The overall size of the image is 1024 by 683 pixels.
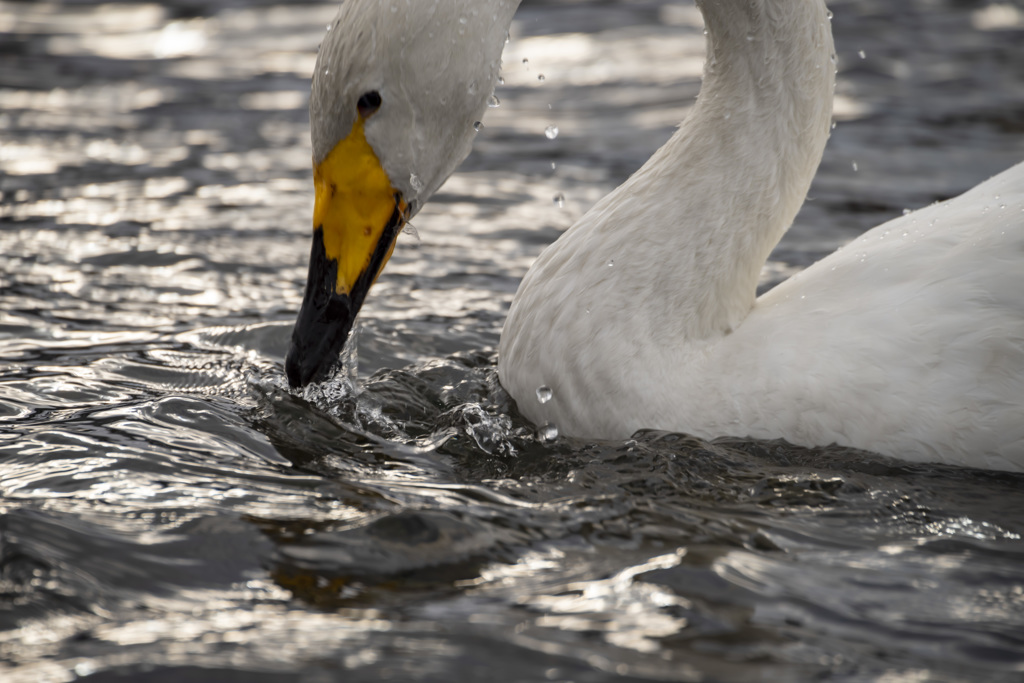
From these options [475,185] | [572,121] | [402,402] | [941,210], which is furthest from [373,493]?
[572,121]

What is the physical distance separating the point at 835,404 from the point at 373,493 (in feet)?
4.83

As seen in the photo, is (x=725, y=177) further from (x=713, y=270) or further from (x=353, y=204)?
(x=353, y=204)

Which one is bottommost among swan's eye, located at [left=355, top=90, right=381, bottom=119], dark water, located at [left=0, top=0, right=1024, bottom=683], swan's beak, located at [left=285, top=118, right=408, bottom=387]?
dark water, located at [left=0, top=0, right=1024, bottom=683]

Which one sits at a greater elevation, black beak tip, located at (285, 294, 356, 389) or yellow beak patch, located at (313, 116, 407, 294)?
yellow beak patch, located at (313, 116, 407, 294)

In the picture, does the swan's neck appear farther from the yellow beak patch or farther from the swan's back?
the yellow beak patch

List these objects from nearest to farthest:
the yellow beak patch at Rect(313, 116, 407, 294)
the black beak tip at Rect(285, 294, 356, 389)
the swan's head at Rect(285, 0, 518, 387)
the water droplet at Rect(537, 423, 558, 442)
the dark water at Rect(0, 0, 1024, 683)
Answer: the dark water at Rect(0, 0, 1024, 683), the swan's head at Rect(285, 0, 518, 387), the yellow beak patch at Rect(313, 116, 407, 294), the black beak tip at Rect(285, 294, 356, 389), the water droplet at Rect(537, 423, 558, 442)

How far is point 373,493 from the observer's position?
3.79m

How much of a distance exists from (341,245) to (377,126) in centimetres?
43

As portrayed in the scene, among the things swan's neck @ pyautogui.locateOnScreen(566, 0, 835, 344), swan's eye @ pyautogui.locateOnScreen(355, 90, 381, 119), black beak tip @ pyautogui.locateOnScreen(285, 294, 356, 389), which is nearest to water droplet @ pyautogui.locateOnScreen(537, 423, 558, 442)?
swan's neck @ pyautogui.locateOnScreen(566, 0, 835, 344)

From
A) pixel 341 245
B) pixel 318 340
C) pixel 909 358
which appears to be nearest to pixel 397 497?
pixel 318 340

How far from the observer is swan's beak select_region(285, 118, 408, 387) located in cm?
404

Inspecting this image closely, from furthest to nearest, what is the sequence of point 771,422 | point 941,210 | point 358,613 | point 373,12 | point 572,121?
point 572,121 < point 941,210 < point 771,422 < point 373,12 < point 358,613

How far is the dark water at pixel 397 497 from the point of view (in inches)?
117

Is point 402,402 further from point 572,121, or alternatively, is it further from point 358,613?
point 572,121
